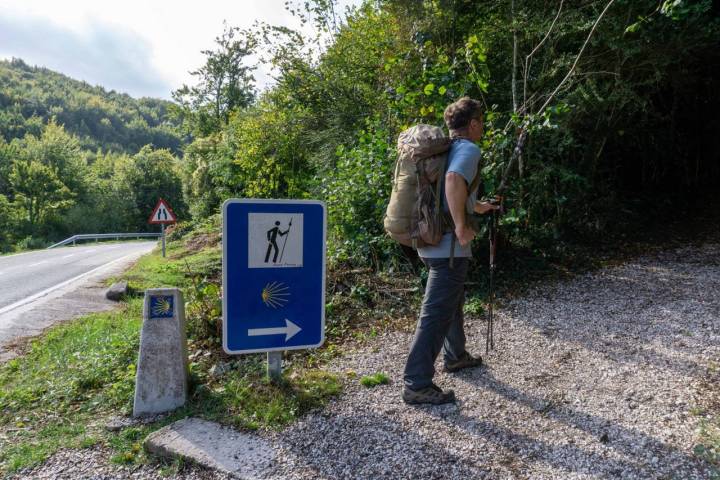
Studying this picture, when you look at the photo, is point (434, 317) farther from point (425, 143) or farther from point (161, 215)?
point (161, 215)

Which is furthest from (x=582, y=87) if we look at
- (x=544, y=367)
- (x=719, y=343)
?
(x=544, y=367)

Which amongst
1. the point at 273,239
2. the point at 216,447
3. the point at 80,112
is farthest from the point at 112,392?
the point at 80,112

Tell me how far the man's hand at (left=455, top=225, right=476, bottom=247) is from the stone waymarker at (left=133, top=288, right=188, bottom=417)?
2001 mm

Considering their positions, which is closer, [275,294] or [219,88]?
[275,294]

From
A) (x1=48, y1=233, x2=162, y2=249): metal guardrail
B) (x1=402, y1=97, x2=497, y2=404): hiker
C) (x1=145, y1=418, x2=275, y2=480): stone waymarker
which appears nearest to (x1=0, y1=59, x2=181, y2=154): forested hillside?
(x1=48, y1=233, x2=162, y2=249): metal guardrail

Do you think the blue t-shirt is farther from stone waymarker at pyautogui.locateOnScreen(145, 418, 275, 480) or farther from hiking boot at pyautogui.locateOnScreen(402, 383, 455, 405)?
stone waymarker at pyautogui.locateOnScreen(145, 418, 275, 480)

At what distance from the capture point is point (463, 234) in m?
2.80

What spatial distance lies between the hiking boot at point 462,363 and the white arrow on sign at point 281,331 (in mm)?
1158

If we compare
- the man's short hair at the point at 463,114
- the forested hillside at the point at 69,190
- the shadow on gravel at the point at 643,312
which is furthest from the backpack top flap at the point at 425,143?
the forested hillside at the point at 69,190

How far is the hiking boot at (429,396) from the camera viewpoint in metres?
2.94

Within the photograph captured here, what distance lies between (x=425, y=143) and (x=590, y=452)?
1.90 meters

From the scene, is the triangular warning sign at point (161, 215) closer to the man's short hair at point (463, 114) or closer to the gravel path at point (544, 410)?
the gravel path at point (544, 410)

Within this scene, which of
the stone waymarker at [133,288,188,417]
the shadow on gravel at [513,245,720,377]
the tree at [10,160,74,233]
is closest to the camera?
the stone waymarker at [133,288,188,417]

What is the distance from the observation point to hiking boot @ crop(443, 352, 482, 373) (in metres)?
3.45
